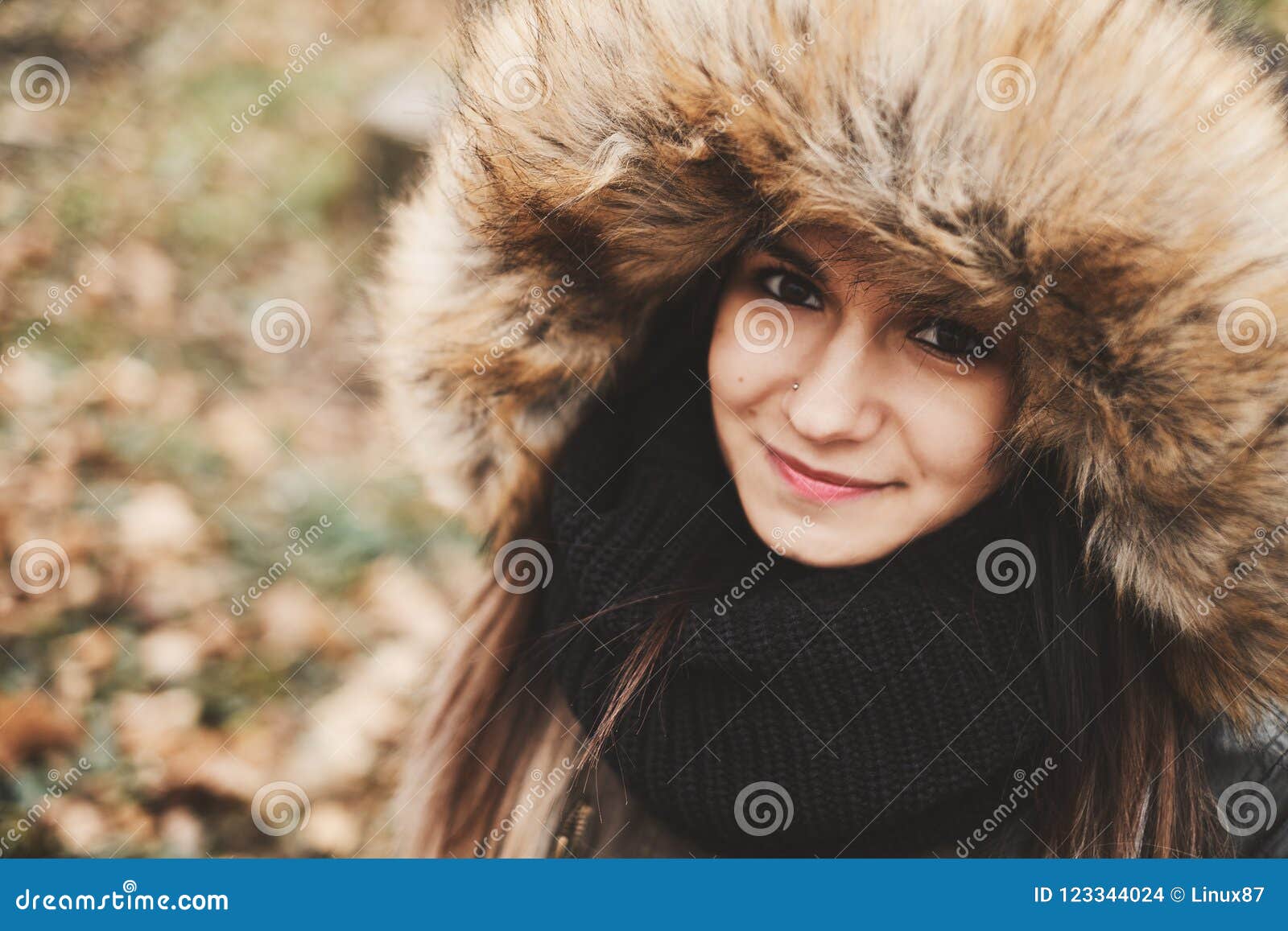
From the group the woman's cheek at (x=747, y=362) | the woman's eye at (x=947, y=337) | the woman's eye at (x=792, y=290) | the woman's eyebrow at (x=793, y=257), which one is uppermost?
the woman's eye at (x=947, y=337)

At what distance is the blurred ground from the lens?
6.97 ft

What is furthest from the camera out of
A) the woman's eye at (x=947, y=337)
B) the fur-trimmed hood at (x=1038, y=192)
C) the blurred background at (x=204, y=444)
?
the blurred background at (x=204, y=444)

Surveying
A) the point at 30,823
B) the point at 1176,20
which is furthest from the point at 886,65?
the point at 30,823

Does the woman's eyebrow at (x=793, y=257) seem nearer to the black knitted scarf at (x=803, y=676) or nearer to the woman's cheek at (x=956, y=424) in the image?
the woman's cheek at (x=956, y=424)

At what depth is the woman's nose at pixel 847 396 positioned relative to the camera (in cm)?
112

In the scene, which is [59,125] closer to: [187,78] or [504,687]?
[187,78]

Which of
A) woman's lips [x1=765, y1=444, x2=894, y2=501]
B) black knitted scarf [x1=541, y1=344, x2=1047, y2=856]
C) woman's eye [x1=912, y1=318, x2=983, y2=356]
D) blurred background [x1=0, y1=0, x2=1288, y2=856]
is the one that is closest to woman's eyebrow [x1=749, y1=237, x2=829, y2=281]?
woman's eye [x1=912, y1=318, x2=983, y2=356]

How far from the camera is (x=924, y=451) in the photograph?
44.3 inches

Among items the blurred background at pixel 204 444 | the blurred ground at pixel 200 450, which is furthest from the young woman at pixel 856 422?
the blurred ground at pixel 200 450

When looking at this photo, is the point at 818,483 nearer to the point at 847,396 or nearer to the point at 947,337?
the point at 847,396

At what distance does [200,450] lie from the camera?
2.77 metres

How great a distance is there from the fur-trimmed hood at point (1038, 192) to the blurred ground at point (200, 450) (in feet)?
2.14

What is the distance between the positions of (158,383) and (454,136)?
6.64ft

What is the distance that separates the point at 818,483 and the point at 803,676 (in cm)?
25
